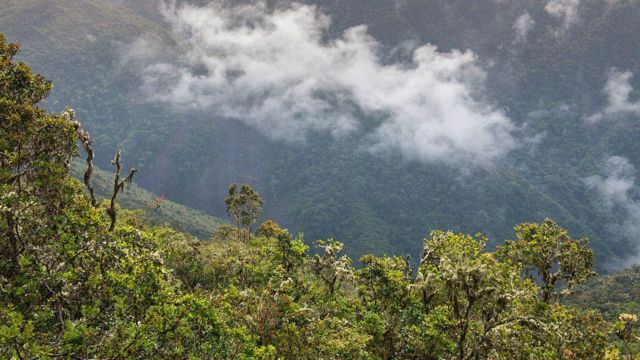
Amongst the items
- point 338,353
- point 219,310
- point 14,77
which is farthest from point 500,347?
point 14,77

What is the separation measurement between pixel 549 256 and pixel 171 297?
33869mm

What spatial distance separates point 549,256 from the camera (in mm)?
41500

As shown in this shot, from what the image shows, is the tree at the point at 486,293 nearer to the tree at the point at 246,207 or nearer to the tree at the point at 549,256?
the tree at the point at 549,256

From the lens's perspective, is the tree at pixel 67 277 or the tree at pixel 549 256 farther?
the tree at pixel 549 256

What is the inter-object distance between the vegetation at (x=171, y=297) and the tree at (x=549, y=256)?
265cm

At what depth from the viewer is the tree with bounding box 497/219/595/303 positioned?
41.0 m

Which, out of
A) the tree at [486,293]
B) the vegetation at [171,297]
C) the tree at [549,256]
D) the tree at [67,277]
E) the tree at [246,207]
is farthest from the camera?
the tree at [246,207]

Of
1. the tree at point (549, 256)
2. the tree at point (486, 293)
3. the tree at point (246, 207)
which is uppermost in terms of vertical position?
the tree at point (246, 207)

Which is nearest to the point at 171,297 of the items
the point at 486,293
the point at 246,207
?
the point at 486,293

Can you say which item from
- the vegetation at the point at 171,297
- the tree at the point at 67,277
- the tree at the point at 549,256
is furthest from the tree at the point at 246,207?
Result: the tree at the point at 67,277

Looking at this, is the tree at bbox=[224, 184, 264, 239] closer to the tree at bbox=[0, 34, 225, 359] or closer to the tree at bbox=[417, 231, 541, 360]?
the tree at bbox=[0, 34, 225, 359]

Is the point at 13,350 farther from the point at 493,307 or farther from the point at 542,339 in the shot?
the point at 542,339

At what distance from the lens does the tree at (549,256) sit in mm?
41031

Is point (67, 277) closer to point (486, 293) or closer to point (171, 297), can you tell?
point (171, 297)
